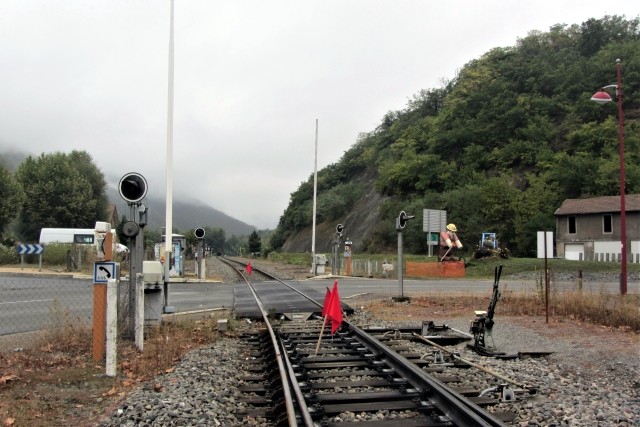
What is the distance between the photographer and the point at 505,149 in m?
72.2

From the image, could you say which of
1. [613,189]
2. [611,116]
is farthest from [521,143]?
[613,189]

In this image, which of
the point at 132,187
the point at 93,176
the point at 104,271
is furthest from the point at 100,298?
the point at 93,176

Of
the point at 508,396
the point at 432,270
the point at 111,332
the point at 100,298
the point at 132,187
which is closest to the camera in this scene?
the point at 508,396

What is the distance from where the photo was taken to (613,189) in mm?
58375

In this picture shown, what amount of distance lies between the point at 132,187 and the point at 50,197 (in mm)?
79778

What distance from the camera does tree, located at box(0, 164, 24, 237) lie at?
2601 inches

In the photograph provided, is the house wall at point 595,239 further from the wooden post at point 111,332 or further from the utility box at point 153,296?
the wooden post at point 111,332

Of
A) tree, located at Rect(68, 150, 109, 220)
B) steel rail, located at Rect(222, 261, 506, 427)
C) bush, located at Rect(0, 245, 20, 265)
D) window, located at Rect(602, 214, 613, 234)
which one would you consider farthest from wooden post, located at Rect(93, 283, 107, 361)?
tree, located at Rect(68, 150, 109, 220)

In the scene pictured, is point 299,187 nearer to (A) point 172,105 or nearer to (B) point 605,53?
(B) point 605,53

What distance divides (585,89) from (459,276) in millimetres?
51794

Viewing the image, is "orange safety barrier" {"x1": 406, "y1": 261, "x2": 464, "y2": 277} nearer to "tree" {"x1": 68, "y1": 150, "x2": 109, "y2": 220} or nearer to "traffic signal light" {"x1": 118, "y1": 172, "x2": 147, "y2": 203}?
"traffic signal light" {"x1": 118, "y1": 172, "x2": 147, "y2": 203}

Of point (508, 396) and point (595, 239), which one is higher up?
point (595, 239)

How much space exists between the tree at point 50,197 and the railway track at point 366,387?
8072 cm

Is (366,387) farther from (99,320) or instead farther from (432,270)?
(432,270)
